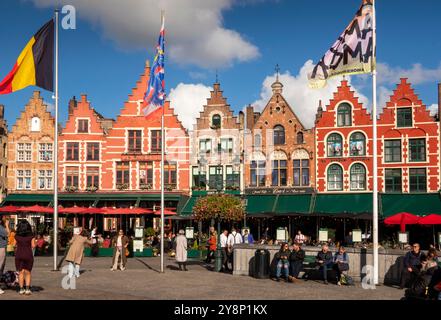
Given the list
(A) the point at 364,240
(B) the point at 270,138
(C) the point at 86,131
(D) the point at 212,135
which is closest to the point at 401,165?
(A) the point at 364,240

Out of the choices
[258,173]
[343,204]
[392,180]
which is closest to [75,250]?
[343,204]

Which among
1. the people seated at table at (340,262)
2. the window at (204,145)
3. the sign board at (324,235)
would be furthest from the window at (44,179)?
the people seated at table at (340,262)

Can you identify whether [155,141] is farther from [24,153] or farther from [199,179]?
[24,153]

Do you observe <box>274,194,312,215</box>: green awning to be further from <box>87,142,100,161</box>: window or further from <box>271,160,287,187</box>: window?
<box>87,142,100,161</box>: window

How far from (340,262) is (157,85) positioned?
9.16 metres

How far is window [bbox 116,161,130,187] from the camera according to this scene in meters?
44.8

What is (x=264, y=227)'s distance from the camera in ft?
137

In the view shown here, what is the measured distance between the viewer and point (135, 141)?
45094mm

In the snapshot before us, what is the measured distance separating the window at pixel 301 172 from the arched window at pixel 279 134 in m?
1.93

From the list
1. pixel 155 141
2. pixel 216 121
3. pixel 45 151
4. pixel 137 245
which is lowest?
pixel 137 245

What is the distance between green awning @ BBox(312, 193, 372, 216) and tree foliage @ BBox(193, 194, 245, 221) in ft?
37.1

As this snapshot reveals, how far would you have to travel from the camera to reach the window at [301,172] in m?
41.8
